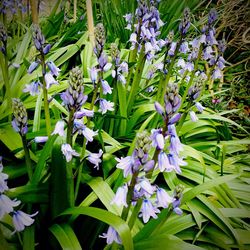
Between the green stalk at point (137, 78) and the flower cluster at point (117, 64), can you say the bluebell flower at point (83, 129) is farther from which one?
the green stalk at point (137, 78)

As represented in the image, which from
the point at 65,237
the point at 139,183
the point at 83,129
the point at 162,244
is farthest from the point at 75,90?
the point at 162,244

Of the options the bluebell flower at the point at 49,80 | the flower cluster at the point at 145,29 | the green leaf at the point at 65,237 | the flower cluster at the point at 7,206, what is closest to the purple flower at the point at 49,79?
the bluebell flower at the point at 49,80

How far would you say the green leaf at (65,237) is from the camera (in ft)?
4.56

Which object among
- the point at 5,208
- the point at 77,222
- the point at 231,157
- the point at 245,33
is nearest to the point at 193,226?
the point at 77,222

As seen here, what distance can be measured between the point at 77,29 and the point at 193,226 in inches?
134

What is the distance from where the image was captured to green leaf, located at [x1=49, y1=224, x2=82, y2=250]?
1.39 meters

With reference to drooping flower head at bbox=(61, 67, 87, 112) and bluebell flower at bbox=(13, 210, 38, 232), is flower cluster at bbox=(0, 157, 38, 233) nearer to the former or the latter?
bluebell flower at bbox=(13, 210, 38, 232)

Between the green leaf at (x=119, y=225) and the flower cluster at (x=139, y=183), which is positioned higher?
the flower cluster at (x=139, y=183)

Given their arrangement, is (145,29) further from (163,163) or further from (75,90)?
(163,163)

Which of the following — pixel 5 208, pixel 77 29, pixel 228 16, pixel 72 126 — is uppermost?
Answer: pixel 228 16

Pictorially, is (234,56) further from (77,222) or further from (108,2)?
(77,222)

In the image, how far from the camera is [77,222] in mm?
1782

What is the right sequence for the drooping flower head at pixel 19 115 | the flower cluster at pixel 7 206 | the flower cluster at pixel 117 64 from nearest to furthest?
the flower cluster at pixel 7 206, the drooping flower head at pixel 19 115, the flower cluster at pixel 117 64

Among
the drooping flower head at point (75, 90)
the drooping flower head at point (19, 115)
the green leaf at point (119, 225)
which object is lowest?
the green leaf at point (119, 225)
